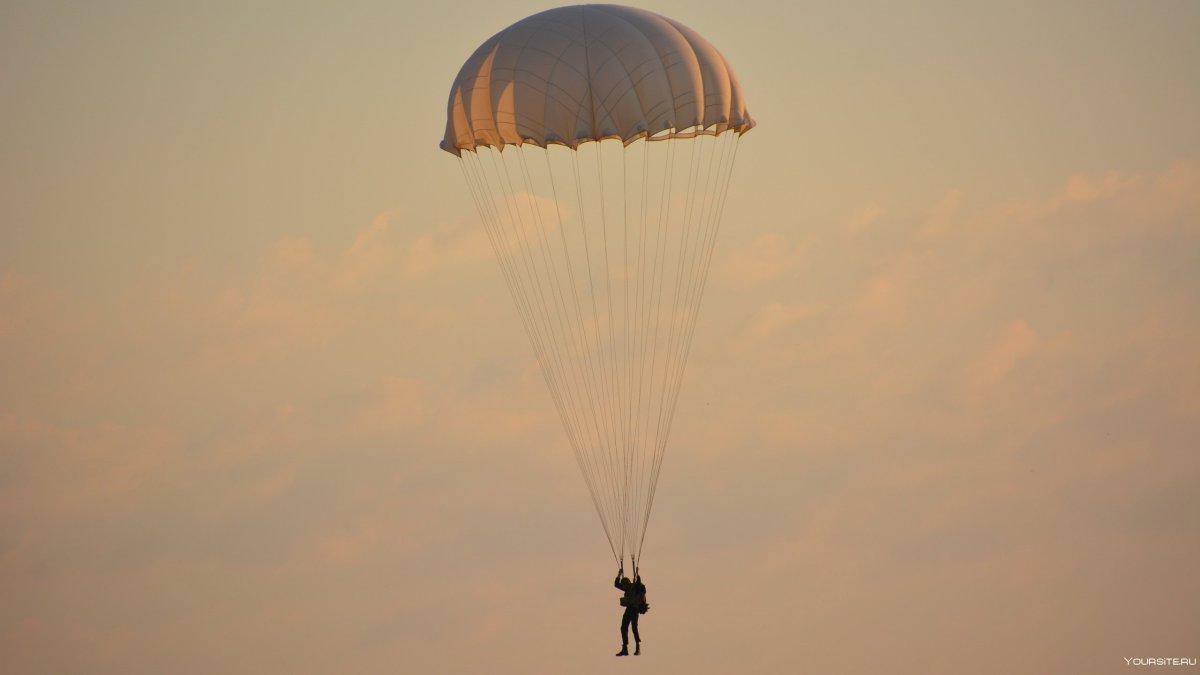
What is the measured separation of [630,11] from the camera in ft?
143

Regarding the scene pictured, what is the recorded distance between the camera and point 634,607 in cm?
4147

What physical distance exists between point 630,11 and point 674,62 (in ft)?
5.40

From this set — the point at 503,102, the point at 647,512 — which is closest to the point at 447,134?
the point at 503,102

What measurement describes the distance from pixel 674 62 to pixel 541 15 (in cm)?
267

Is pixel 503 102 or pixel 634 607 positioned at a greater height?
pixel 503 102

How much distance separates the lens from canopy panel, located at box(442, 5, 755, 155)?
42.2 m

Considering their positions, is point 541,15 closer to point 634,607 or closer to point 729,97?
point 729,97

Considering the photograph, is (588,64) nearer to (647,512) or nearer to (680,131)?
(680,131)

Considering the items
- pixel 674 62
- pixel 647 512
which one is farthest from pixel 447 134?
pixel 647 512

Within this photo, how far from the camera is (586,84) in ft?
138

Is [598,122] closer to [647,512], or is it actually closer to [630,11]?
[630,11]

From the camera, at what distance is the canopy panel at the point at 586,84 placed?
42156 millimetres

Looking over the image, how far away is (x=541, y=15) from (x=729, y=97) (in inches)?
145

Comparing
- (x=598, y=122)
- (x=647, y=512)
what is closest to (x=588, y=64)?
(x=598, y=122)
